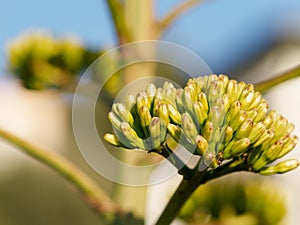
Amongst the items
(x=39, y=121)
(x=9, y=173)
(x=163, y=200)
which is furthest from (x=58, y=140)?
(x=163, y=200)

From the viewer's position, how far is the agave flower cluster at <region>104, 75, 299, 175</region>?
90cm

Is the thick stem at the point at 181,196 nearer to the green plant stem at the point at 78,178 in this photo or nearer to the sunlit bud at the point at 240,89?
the sunlit bud at the point at 240,89

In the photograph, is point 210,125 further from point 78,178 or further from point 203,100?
point 78,178

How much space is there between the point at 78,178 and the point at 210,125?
0.34 metres

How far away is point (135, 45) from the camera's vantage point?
1.33 meters

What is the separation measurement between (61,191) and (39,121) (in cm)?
214

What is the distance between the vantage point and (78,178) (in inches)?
46.6

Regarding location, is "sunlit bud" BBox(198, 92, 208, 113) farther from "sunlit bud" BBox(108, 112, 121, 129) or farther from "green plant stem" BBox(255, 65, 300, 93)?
"green plant stem" BBox(255, 65, 300, 93)

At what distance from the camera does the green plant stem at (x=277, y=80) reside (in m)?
1.16

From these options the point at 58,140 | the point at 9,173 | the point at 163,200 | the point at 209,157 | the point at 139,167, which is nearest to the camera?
the point at 209,157

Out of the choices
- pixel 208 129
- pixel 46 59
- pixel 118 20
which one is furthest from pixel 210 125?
pixel 46 59

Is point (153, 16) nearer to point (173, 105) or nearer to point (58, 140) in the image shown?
point (173, 105)

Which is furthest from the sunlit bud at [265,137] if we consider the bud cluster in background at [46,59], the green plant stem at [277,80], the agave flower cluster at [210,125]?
the bud cluster in background at [46,59]

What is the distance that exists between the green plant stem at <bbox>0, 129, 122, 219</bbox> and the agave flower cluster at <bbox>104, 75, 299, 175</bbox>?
0.25 meters
